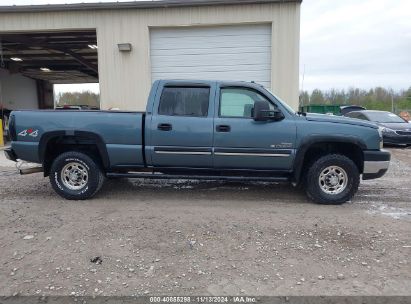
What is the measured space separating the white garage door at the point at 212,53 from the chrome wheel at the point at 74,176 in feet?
21.8

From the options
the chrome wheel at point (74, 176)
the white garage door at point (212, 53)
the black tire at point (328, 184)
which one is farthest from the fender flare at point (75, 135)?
the white garage door at point (212, 53)

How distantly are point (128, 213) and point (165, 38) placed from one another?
809 centimetres

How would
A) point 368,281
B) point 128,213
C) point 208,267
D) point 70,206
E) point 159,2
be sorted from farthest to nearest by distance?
1. point 159,2
2. point 70,206
3. point 128,213
4. point 208,267
5. point 368,281

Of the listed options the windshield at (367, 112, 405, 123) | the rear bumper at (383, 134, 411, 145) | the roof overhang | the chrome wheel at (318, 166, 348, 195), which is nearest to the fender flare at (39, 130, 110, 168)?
the chrome wheel at (318, 166, 348, 195)

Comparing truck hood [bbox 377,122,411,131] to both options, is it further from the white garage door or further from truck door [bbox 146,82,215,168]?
truck door [bbox 146,82,215,168]

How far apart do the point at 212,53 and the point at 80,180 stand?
7.28 metres

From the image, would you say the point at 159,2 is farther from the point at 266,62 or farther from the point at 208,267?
the point at 208,267

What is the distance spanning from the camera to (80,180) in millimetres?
6180

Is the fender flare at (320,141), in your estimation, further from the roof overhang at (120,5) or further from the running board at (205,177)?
the roof overhang at (120,5)

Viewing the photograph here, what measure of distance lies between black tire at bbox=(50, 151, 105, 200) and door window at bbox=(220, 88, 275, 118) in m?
2.26

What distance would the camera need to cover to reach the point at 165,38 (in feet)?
39.6

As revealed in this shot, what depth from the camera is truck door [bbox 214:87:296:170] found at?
576cm

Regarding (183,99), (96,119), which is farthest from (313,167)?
(96,119)

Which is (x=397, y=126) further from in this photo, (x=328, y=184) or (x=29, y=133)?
(x=29, y=133)
